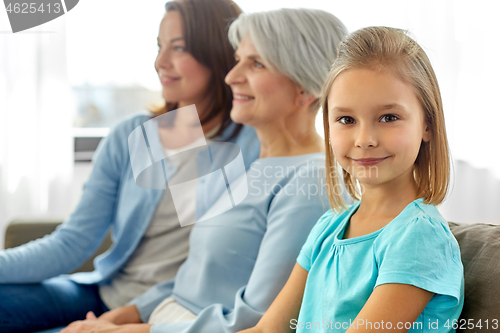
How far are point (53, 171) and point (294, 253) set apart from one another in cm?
159

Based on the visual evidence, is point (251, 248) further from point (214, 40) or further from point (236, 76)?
point (214, 40)

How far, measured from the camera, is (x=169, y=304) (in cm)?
108

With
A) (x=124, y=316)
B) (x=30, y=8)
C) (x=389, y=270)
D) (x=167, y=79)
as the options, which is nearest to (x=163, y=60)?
(x=167, y=79)

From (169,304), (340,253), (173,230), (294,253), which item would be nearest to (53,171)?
(173,230)

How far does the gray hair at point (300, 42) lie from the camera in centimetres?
99

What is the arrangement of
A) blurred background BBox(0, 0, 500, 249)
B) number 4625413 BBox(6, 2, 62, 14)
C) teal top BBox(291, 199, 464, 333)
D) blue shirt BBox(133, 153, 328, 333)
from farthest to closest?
1. blurred background BBox(0, 0, 500, 249)
2. number 4625413 BBox(6, 2, 62, 14)
3. blue shirt BBox(133, 153, 328, 333)
4. teal top BBox(291, 199, 464, 333)

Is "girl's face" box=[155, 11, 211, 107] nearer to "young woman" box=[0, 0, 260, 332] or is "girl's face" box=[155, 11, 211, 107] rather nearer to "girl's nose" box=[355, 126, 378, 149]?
"young woman" box=[0, 0, 260, 332]

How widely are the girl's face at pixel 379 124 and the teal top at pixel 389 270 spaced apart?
7 cm

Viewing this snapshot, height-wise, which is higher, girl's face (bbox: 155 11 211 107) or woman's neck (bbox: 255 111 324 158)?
girl's face (bbox: 155 11 211 107)

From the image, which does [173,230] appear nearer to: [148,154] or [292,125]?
[148,154]

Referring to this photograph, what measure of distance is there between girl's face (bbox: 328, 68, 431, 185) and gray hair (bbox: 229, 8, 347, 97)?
1.07ft

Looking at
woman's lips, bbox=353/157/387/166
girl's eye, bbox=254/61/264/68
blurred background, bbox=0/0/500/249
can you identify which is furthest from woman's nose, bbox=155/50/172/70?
woman's lips, bbox=353/157/387/166

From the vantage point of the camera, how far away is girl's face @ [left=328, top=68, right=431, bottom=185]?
63 cm

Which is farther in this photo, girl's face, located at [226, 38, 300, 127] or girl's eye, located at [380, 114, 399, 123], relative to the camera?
girl's face, located at [226, 38, 300, 127]
